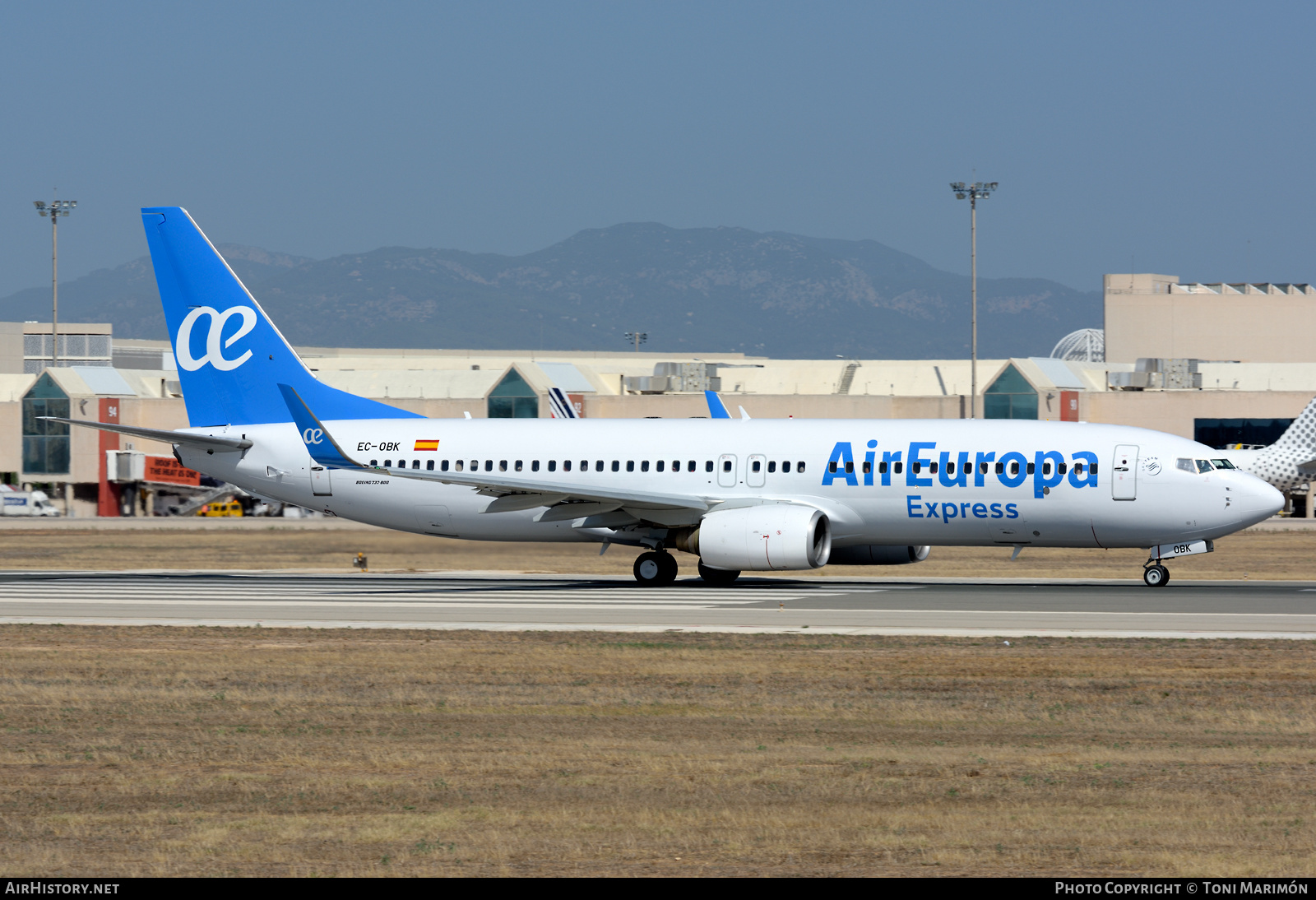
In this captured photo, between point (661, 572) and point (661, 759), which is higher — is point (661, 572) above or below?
above

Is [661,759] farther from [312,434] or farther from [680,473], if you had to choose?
[312,434]

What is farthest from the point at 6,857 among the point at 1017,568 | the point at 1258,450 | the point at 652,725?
the point at 1258,450

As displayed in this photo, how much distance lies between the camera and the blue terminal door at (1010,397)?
3720 inches

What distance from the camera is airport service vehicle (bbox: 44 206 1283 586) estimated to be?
3603cm

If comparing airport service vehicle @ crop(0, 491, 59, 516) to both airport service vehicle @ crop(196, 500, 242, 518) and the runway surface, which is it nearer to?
airport service vehicle @ crop(196, 500, 242, 518)

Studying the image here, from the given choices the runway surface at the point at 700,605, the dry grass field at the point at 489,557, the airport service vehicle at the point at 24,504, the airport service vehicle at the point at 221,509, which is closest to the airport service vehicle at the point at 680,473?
the runway surface at the point at 700,605

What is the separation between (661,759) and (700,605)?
16.6 metres

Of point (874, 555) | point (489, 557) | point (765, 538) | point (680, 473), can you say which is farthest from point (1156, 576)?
point (489, 557)

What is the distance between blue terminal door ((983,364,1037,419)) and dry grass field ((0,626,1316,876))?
70.9m

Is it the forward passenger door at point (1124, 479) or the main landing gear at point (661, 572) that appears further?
the main landing gear at point (661, 572)

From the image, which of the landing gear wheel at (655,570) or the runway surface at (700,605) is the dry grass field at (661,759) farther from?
the landing gear wheel at (655,570)

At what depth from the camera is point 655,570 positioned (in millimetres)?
38812

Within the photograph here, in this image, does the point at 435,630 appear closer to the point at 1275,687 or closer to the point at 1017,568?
the point at 1275,687

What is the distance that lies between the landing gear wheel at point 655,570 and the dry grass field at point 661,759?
45.2 feet
